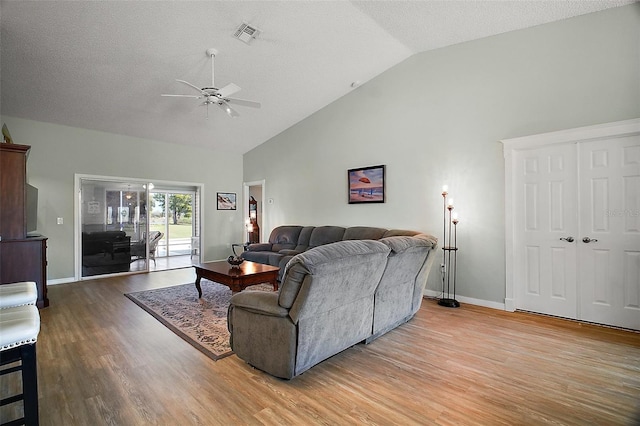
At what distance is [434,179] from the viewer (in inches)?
185

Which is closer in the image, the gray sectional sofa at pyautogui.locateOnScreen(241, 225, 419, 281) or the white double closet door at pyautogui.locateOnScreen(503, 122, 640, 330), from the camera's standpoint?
the white double closet door at pyautogui.locateOnScreen(503, 122, 640, 330)

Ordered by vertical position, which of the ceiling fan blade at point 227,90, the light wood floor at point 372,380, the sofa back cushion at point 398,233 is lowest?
the light wood floor at point 372,380

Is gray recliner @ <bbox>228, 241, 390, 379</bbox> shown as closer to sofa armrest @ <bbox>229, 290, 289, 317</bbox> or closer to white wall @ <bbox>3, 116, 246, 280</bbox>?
sofa armrest @ <bbox>229, 290, 289, 317</bbox>

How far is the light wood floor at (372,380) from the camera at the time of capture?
193 cm

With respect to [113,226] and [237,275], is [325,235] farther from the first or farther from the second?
[113,226]

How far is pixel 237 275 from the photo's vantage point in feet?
12.8

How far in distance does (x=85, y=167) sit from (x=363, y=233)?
547cm

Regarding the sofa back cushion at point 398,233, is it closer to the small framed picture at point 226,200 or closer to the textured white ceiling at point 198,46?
the textured white ceiling at point 198,46

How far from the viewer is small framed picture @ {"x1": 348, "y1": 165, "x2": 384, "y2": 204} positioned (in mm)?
5355

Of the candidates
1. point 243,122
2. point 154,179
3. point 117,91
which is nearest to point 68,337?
point 117,91

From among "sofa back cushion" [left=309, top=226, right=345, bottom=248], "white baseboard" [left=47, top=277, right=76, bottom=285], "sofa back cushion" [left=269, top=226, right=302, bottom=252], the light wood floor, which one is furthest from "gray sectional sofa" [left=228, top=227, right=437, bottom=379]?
"white baseboard" [left=47, top=277, right=76, bottom=285]

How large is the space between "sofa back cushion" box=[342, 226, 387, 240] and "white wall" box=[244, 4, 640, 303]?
0.73 ft

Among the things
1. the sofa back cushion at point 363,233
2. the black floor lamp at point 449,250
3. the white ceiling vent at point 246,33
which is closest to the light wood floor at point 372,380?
the black floor lamp at point 449,250

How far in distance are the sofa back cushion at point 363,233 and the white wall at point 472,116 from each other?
22 cm
